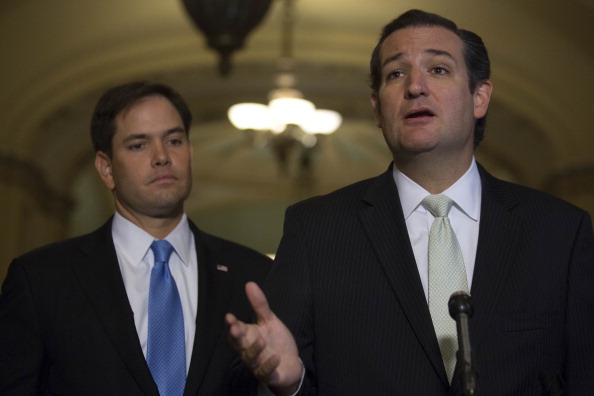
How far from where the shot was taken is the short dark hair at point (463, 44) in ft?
7.74

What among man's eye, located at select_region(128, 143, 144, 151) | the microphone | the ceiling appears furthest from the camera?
the ceiling

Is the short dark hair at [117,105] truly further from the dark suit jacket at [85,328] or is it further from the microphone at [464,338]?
the microphone at [464,338]

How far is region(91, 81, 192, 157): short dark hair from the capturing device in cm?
307

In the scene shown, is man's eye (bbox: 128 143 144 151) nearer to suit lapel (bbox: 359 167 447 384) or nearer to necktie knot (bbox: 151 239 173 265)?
necktie knot (bbox: 151 239 173 265)

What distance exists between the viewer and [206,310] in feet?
8.97

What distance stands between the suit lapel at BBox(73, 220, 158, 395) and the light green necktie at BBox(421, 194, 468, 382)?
34.6 inches

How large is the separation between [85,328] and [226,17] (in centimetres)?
365

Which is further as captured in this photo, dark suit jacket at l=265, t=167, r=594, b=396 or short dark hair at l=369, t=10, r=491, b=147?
short dark hair at l=369, t=10, r=491, b=147

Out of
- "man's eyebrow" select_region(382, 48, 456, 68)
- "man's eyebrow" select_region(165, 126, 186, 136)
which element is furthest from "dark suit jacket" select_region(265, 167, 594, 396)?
"man's eyebrow" select_region(165, 126, 186, 136)

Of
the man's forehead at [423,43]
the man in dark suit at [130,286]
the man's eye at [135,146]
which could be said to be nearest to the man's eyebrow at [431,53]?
the man's forehead at [423,43]

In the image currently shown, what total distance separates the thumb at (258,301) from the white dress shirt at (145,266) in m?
0.89

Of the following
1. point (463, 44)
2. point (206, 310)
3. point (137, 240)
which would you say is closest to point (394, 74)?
point (463, 44)

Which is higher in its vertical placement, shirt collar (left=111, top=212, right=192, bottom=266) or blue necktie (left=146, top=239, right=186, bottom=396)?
shirt collar (left=111, top=212, right=192, bottom=266)

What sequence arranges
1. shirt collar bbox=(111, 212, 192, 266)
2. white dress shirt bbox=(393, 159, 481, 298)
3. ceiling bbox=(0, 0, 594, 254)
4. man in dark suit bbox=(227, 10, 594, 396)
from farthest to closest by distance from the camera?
1. ceiling bbox=(0, 0, 594, 254)
2. shirt collar bbox=(111, 212, 192, 266)
3. white dress shirt bbox=(393, 159, 481, 298)
4. man in dark suit bbox=(227, 10, 594, 396)
